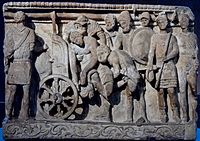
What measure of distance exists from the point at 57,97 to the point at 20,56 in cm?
38

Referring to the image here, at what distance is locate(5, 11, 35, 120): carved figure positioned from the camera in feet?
9.74

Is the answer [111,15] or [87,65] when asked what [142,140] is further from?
[111,15]

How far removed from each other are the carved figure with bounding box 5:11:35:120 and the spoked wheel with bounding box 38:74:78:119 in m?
0.11

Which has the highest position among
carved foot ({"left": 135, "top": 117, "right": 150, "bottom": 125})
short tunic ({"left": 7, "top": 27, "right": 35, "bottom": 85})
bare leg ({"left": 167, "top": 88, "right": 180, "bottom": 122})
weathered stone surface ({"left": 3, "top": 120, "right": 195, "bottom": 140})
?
short tunic ({"left": 7, "top": 27, "right": 35, "bottom": 85})

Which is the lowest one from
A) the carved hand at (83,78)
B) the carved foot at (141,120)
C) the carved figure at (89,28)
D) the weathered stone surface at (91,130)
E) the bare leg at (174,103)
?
the weathered stone surface at (91,130)

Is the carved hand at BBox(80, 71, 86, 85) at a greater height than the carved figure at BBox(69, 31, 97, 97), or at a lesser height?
lesser

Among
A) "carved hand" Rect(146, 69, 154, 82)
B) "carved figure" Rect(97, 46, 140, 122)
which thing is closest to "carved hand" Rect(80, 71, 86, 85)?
"carved figure" Rect(97, 46, 140, 122)

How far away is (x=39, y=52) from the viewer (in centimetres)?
304

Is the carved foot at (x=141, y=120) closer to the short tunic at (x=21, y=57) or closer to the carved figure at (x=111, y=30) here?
the carved figure at (x=111, y=30)

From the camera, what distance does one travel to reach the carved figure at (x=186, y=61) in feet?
10.0

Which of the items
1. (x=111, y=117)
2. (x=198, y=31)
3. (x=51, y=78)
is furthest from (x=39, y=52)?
(x=198, y=31)

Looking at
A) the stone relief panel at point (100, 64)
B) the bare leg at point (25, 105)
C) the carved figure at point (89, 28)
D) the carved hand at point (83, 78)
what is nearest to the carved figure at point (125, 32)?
the stone relief panel at point (100, 64)

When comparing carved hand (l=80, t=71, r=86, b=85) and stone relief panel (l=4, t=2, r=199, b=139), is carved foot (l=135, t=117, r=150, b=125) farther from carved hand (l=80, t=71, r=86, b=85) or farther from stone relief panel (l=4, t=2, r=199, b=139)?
carved hand (l=80, t=71, r=86, b=85)

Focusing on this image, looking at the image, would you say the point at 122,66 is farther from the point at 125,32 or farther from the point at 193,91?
the point at 193,91
